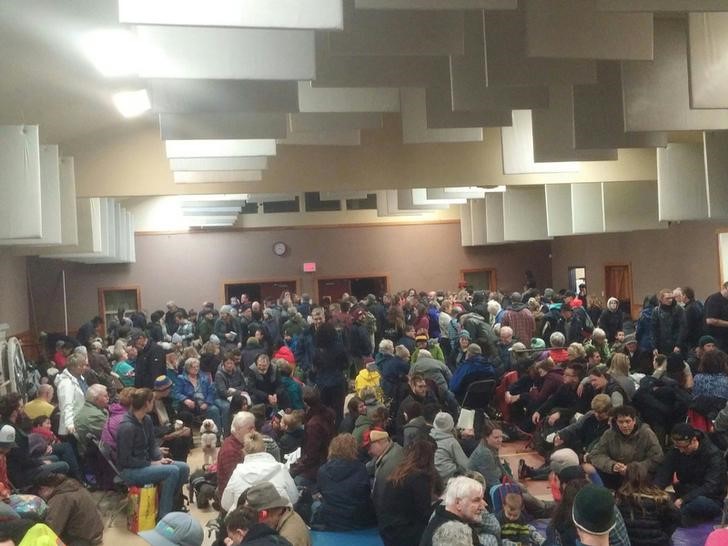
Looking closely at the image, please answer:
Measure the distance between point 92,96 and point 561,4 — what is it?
4717mm

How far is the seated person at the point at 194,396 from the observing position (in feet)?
29.2

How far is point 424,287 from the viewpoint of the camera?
22.1 m


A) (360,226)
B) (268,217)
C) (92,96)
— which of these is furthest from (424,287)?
(92,96)

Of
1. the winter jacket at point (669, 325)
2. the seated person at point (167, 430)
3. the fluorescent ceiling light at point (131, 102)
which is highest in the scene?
the fluorescent ceiling light at point (131, 102)

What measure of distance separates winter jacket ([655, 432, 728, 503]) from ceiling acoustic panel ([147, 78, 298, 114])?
368 centimetres

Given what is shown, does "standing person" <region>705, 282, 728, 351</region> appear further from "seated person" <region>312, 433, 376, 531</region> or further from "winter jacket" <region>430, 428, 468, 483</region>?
"seated person" <region>312, 433, 376, 531</region>

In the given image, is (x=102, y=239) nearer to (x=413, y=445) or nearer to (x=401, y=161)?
(x=401, y=161)

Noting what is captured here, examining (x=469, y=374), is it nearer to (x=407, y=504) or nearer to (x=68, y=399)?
(x=407, y=504)

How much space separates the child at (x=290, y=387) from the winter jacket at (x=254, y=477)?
3247 millimetres

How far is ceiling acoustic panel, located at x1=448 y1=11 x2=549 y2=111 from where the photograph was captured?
17.5ft

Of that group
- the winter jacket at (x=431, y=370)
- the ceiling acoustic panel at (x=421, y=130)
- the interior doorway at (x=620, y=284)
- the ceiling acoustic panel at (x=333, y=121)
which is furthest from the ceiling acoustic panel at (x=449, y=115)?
the interior doorway at (x=620, y=284)

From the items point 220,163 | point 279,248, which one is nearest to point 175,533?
point 220,163

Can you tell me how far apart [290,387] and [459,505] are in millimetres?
4996

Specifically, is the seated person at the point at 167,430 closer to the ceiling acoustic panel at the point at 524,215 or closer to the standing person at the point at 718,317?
the standing person at the point at 718,317
